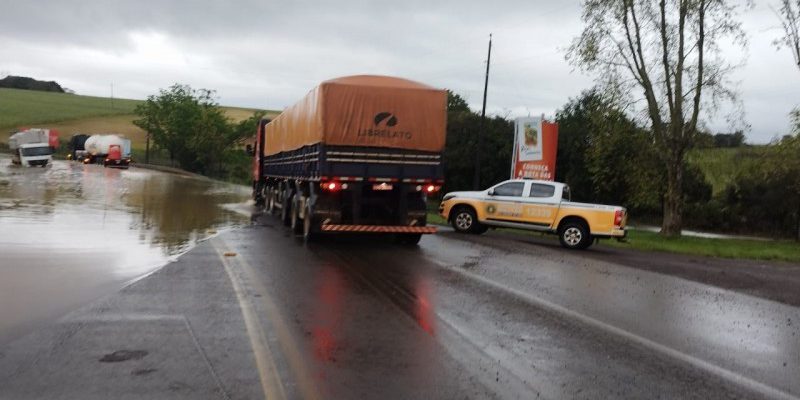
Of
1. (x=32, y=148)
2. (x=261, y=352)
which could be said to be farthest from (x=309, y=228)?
(x=32, y=148)

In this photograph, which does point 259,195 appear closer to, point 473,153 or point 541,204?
point 541,204

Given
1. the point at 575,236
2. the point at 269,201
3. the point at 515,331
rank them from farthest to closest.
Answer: the point at 269,201, the point at 575,236, the point at 515,331

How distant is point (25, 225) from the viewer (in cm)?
1686

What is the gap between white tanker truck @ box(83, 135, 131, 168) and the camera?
73.1m

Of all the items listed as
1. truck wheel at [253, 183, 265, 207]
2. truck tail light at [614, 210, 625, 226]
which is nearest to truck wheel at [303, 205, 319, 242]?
truck tail light at [614, 210, 625, 226]

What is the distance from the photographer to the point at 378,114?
1577 cm

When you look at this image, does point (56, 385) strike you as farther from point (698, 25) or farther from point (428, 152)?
point (698, 25)

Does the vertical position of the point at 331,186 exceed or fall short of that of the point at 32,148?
it falls short

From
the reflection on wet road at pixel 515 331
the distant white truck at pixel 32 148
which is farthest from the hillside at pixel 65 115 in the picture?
the reflection on wet road at pixel 515 331

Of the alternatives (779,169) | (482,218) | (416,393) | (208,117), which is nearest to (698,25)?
(779,169)

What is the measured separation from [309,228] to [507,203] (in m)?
6.70

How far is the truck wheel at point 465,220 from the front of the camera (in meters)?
21.2

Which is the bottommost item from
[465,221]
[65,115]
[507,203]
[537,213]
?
[465,221]

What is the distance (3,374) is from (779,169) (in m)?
30.2
